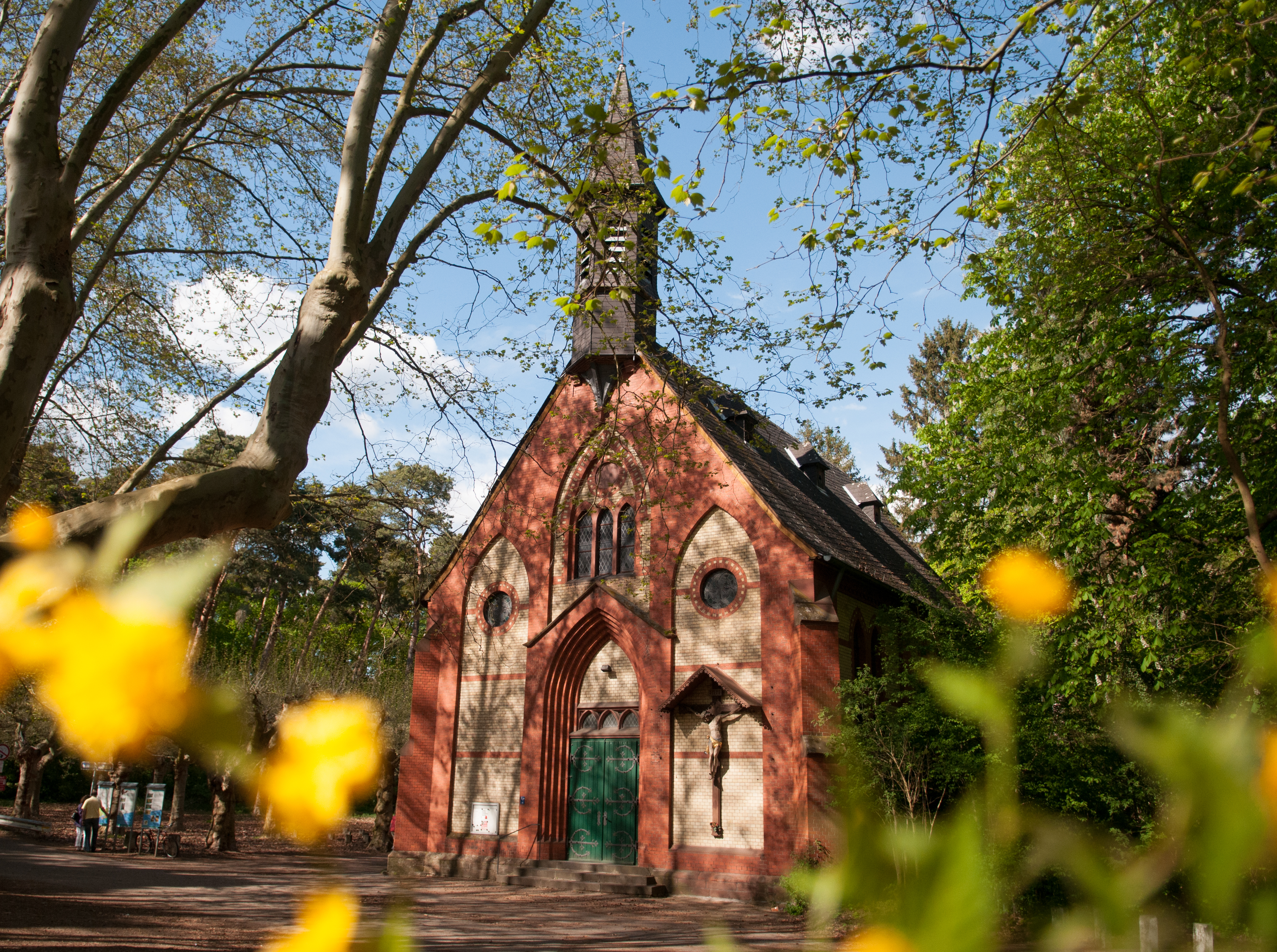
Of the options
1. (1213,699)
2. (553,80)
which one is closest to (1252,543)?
(1213,699)

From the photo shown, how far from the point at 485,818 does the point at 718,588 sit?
7.85m

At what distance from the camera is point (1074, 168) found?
12.1 m

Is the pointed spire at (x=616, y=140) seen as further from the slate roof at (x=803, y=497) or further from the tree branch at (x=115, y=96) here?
the tree branch at (x=115, y=96)

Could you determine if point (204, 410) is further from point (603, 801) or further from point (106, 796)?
point (106, 796)

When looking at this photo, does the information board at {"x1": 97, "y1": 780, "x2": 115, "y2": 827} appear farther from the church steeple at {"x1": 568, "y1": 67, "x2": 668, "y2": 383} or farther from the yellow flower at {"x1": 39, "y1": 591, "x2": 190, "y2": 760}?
the yellow flower at {"x1": 39, "y1": 591, "x2": 190, "y2": 760}

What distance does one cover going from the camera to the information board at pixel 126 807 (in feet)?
78.7

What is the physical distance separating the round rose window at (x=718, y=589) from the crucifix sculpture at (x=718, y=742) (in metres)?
2.03

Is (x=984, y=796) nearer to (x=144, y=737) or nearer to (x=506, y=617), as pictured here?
(x=144, y=737)

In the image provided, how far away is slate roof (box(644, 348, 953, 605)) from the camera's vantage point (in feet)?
59.6

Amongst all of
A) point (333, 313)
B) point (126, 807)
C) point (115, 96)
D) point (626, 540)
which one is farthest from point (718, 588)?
point (126, 807)

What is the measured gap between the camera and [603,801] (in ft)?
66.1

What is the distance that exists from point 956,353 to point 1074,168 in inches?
1373

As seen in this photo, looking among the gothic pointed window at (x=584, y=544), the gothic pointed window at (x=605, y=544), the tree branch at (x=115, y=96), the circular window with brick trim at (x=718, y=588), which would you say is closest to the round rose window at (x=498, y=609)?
the gothic pointed window at (x=584, y=544)

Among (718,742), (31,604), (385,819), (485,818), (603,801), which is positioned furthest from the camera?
(385,819)
